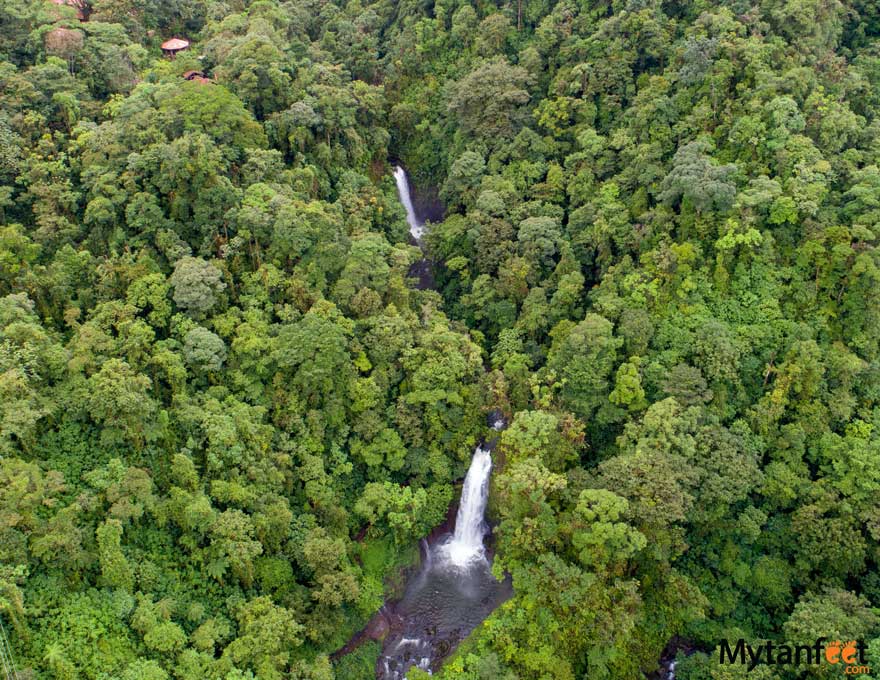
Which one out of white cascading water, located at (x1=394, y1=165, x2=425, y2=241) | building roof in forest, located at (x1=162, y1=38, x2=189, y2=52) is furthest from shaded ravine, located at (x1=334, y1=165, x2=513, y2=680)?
building roof in forest, located at (x1=162, y1=38, x2=189, y2=52)

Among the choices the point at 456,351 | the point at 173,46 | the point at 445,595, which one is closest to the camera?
the point at 445,595

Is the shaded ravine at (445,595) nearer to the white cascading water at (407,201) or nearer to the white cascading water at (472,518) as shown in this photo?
the white cascading water at (472,518)

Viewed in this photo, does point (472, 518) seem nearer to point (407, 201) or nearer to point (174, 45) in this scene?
point (407, 201)

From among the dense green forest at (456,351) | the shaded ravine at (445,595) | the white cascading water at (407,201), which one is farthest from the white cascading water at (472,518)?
the white cascading water at (407,201)

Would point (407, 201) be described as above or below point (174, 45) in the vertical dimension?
below

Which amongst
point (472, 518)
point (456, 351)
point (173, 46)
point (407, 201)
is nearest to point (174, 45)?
point (173, 46)

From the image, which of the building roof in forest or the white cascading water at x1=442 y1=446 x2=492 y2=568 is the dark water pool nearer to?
the white cascading water at x1=442 y1=446 x2=492 y2=568

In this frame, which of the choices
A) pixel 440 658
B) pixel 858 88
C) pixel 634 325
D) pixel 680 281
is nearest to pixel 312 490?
pixel 440 658
